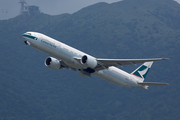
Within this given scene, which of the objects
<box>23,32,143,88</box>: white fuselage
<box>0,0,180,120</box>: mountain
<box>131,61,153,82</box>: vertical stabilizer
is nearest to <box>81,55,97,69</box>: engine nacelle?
<box>23,32,143,88</box>: white fuselage

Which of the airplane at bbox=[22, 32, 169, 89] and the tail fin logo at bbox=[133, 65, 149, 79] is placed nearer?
the airplane at bbox=[22, 32, 169, 89]

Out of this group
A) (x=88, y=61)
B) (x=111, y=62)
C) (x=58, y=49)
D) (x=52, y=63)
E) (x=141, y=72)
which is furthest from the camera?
(x=141, y=72)

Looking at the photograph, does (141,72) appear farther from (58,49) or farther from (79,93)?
(79,93)

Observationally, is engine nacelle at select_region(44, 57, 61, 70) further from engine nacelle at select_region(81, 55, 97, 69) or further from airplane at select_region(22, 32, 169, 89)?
engine nacelle at select_region(81, 55, 97, 69)

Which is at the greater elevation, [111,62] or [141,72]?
[141,72]

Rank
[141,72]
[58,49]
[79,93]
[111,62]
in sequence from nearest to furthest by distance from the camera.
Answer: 1. [58,49]
2. [111,62]
3. [141,72]
4. [79,93]

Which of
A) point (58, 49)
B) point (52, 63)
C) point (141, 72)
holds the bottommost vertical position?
point (58, 49)

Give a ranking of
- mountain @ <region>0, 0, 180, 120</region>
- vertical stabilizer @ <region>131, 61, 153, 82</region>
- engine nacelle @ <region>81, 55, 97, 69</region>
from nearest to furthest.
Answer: engine nacelle @ <region>81, 55, 97, 69</region> → vertical stabilizer @ <region>131, 61, 153, 82</region> → mountain @ <region>0, 0, 180, 120</region>

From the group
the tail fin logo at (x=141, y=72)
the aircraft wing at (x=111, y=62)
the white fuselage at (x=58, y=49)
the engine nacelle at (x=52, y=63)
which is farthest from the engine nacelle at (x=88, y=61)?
the tail fin logo at (x=141, y=72)

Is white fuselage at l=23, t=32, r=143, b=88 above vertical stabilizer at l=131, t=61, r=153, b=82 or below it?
below

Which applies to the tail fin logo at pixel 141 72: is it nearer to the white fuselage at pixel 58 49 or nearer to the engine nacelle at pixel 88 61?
the white fuselage at pixel 58 49

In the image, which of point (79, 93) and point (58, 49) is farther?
point (79, 93)

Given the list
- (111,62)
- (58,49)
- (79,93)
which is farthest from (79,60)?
(79,93)

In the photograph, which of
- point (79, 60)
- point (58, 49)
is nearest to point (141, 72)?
point (79, 60)
